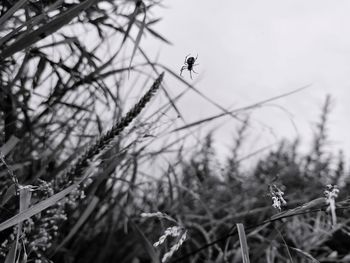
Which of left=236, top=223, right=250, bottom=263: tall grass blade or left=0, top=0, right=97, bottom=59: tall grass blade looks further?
left=0, top=0, right=97, bottom=59: tall grass blade

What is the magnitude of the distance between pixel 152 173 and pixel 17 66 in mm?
826

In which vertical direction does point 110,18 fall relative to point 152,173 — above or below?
above

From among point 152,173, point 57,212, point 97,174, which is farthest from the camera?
point 152,173

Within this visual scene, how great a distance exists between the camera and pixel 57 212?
1073mm

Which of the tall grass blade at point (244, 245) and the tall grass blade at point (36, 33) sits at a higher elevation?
the tall grass blade at point (36, 33)

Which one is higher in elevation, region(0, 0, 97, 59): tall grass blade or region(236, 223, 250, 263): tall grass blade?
region(0, 0, 97, 59): tall grass blade

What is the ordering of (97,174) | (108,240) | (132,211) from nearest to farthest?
(97,174), (108,240), (132,211)

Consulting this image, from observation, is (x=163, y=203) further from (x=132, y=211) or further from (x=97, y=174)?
(x=97, y=174)

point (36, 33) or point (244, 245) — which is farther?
point (36, 33)

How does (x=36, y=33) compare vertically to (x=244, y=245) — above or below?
above

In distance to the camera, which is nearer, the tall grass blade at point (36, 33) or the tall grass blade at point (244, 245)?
the tall grass blade at point (244, 245)

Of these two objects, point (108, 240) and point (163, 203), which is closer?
point (108, 240)

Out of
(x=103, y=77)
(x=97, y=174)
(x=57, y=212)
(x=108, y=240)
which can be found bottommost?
(x=57, y=212)

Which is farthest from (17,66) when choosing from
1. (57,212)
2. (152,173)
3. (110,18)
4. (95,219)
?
(152,173)
